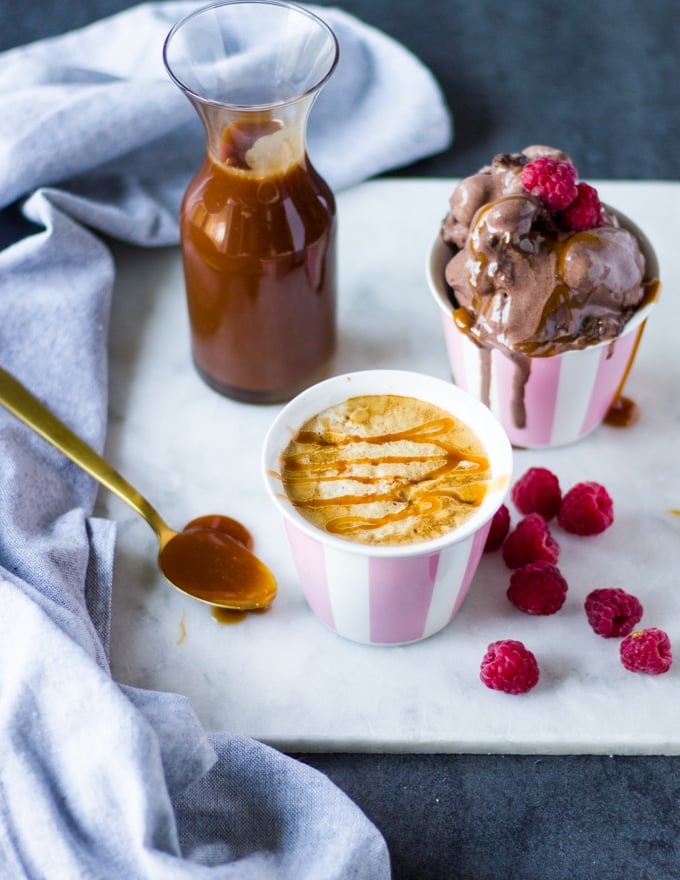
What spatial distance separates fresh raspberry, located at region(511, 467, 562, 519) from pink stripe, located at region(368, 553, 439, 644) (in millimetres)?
258

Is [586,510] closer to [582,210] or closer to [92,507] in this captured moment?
[582,210]

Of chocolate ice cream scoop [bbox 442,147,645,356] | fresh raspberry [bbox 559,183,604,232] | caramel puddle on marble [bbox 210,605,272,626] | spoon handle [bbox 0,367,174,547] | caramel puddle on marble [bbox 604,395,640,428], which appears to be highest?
fresh raspberry [bbox 559,183,604,232]

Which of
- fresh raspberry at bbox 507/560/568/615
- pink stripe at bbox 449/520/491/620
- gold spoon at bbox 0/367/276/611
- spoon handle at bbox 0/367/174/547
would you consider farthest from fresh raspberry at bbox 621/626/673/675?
spoon handle at bbox 0/367/174/547

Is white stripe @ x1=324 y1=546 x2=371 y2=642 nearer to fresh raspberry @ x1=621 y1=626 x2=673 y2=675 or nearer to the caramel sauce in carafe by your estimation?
fresh raspberry @ x1=621 y1=626 x2=673 y2=675

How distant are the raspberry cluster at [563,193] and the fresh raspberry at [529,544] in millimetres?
Answer: 394

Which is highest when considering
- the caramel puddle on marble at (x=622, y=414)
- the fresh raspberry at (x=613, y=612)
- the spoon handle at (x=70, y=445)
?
the spoon handle at (x=70, y=445)

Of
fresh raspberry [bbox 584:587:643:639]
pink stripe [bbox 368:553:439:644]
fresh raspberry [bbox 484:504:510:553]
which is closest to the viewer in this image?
pink stripe [bbox 368:553:439:644]

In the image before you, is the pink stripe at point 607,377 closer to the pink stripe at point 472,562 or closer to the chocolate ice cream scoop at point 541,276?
the chocolate ice cream scoop at point 541,276

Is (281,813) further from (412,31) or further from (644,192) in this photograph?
(412,31)

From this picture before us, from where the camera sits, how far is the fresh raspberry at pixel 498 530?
1560 mm

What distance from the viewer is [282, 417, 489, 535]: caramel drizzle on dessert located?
1384mm

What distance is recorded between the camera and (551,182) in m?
1.50

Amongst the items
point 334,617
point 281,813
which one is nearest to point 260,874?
point 281,813

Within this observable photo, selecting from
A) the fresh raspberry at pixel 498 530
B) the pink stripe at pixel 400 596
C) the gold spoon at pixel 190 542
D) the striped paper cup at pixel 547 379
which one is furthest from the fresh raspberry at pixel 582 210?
the gold spoon at pixel 190 542
